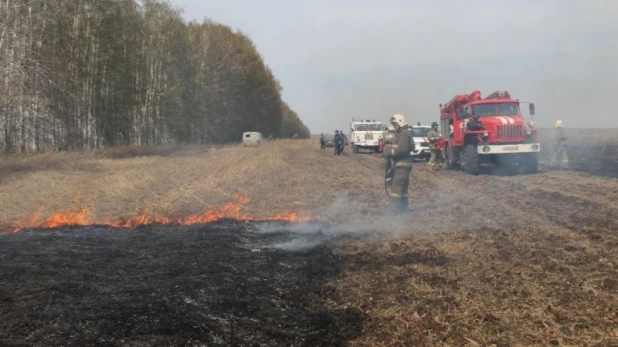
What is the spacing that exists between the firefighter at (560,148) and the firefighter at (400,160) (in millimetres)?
13861

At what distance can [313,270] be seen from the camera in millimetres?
6465

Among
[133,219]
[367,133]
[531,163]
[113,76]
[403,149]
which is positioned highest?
[113,76]

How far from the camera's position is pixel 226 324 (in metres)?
4.55

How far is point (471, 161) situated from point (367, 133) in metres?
19.1

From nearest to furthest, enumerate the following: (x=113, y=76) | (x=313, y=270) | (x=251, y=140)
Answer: (x=313, y=270)
(x=113, y=76)
(x=251, y=140)

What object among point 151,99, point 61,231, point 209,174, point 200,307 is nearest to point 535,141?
point 209,174

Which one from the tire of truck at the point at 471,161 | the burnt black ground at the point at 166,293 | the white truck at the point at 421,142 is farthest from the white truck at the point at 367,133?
the burnt black ground at the point at 166,293

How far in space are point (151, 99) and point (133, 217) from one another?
3253cm

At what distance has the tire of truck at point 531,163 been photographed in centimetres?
1894

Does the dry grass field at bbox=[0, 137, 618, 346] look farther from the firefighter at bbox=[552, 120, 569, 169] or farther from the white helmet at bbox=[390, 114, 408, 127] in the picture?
the firefighter at bbox=[552, 120, 569, 169]

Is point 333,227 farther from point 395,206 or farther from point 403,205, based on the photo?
point 403,205

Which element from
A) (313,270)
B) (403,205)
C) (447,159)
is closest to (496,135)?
(447,159)

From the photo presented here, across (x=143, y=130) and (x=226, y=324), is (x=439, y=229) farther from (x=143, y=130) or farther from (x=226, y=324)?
(x=143, y=130)

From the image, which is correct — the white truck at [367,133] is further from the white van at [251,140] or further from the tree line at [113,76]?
the white van at [251,140]
